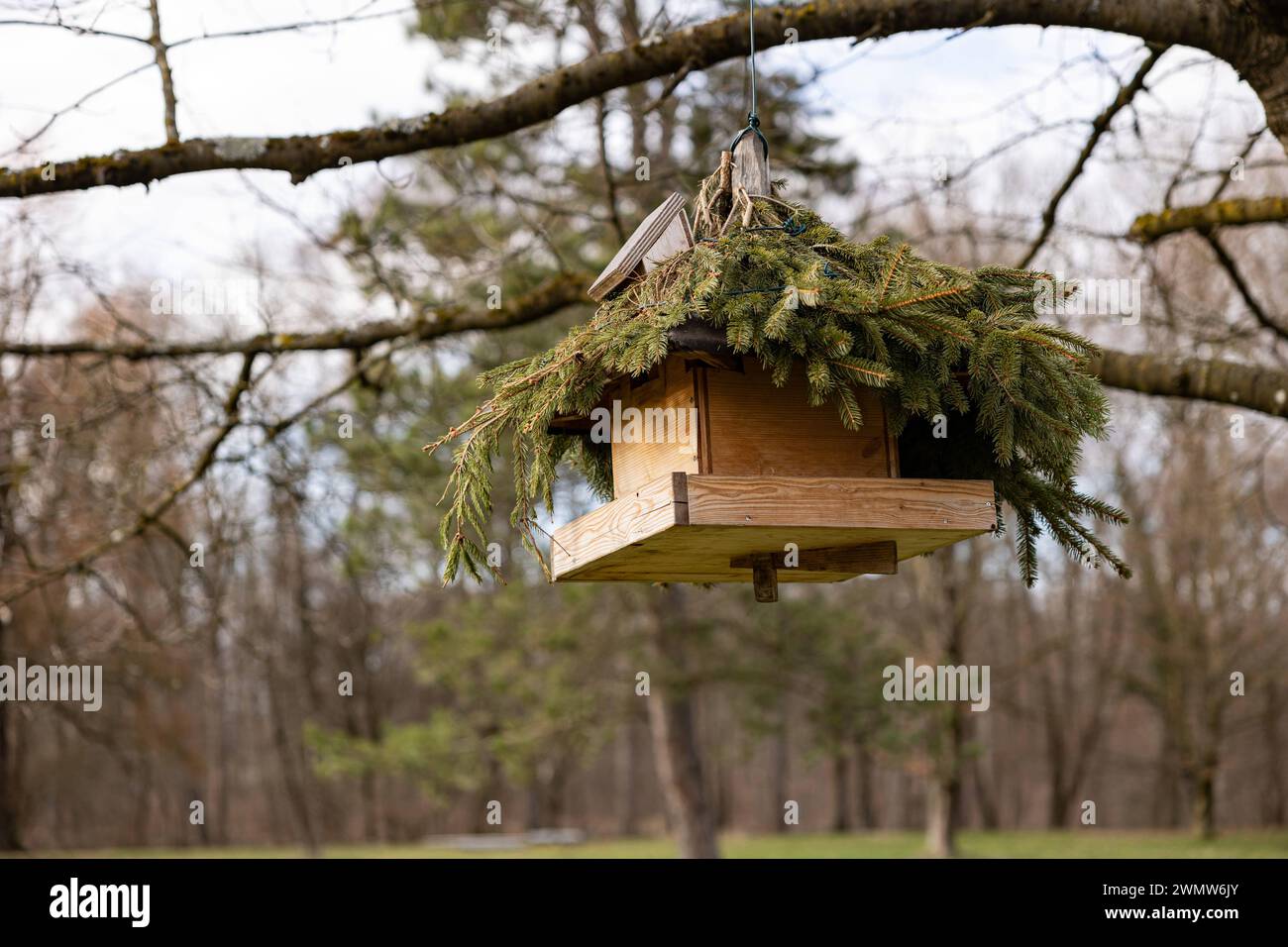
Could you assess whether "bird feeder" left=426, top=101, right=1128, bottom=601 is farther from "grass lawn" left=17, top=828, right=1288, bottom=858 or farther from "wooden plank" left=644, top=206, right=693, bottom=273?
"grass lawn" left=17, top=828, right=1288, bottom=858

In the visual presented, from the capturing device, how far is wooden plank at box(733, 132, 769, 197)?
3822mm

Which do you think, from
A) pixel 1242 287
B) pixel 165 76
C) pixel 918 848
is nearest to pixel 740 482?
pixel 165 76

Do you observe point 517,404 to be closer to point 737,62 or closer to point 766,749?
point 737,62

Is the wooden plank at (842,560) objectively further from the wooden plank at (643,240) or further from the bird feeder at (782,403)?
the wooden plank at (643,240)

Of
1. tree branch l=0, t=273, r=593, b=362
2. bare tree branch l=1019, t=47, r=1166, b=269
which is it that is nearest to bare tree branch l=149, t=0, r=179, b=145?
tree branch l=0, t=273, r=593, b=362

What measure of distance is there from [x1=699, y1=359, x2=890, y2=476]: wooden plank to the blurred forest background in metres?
1.91

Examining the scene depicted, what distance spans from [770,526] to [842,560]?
1.99ft


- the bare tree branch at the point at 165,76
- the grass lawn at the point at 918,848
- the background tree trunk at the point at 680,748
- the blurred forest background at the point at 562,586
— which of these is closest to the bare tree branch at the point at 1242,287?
the blurred forest background at the point at 562,586

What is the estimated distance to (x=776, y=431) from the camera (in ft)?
11.6

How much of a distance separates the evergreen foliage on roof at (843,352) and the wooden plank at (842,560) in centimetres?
41

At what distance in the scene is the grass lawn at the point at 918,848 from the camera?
19156mm

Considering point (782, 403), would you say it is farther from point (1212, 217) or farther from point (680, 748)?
point (680, 748)

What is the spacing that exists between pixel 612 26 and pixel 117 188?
9497 mm
